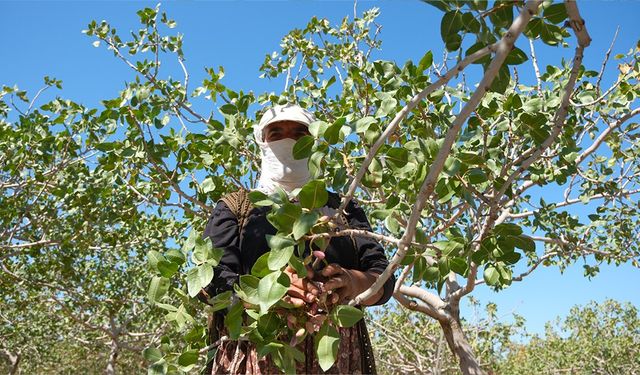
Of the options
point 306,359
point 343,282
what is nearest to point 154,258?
point 343,282

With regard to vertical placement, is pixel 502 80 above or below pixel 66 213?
below

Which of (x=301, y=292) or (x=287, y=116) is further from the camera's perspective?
(x=287, y=116)

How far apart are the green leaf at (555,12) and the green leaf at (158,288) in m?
0.96

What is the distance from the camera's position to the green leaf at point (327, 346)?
116cm

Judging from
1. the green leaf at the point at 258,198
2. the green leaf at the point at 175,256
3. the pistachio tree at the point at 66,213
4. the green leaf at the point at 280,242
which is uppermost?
the pistachio tree at the point at 66,213

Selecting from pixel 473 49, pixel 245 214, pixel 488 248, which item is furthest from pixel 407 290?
pixel 473 49

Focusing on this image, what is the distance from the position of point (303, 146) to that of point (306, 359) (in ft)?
2.53

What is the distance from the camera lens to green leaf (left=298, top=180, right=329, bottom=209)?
1.08 m

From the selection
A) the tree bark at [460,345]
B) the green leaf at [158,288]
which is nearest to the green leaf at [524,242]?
the green leaf at [158,288]

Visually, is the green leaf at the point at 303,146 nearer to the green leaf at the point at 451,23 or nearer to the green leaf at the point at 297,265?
the green leaf at the point at 297,265

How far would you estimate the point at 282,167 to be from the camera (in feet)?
6.36

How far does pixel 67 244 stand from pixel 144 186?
8.64ft

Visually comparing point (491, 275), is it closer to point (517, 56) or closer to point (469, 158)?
point (469, 158)

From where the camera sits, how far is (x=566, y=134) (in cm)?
206
